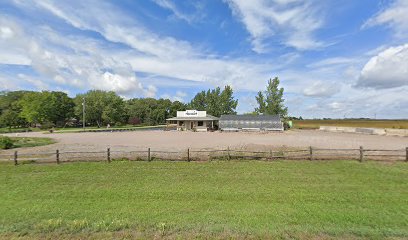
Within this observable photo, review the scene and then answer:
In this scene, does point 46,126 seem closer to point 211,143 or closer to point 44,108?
point 44,108

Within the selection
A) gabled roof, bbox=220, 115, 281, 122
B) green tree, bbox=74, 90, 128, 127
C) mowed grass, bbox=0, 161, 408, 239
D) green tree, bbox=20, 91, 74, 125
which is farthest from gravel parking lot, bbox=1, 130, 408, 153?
green tree, bbox=74, 90, 128, 127

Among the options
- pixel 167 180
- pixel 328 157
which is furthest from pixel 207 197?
pixel 328 157

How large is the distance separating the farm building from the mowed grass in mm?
37377

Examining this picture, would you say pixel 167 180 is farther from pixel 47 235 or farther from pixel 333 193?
pixel 333 193

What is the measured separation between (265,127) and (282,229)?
4576 cm

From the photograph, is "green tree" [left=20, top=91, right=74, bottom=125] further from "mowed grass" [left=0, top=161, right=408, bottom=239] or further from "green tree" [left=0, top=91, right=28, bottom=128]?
"mowed grass" [left=0, top=161, right=408, bottom=239]

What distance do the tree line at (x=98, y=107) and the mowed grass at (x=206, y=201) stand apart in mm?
54170

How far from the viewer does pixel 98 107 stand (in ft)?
233

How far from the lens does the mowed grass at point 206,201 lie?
19.3 ft

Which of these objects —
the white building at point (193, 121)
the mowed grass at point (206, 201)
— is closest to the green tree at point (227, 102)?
the white building at point (193, 121)

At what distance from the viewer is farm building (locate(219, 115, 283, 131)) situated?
50.2 m

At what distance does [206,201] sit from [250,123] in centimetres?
4437

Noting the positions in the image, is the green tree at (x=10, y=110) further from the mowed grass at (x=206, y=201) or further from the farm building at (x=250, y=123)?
the mowed grass at (x=206, y=201)

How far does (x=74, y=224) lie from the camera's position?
241 inches
